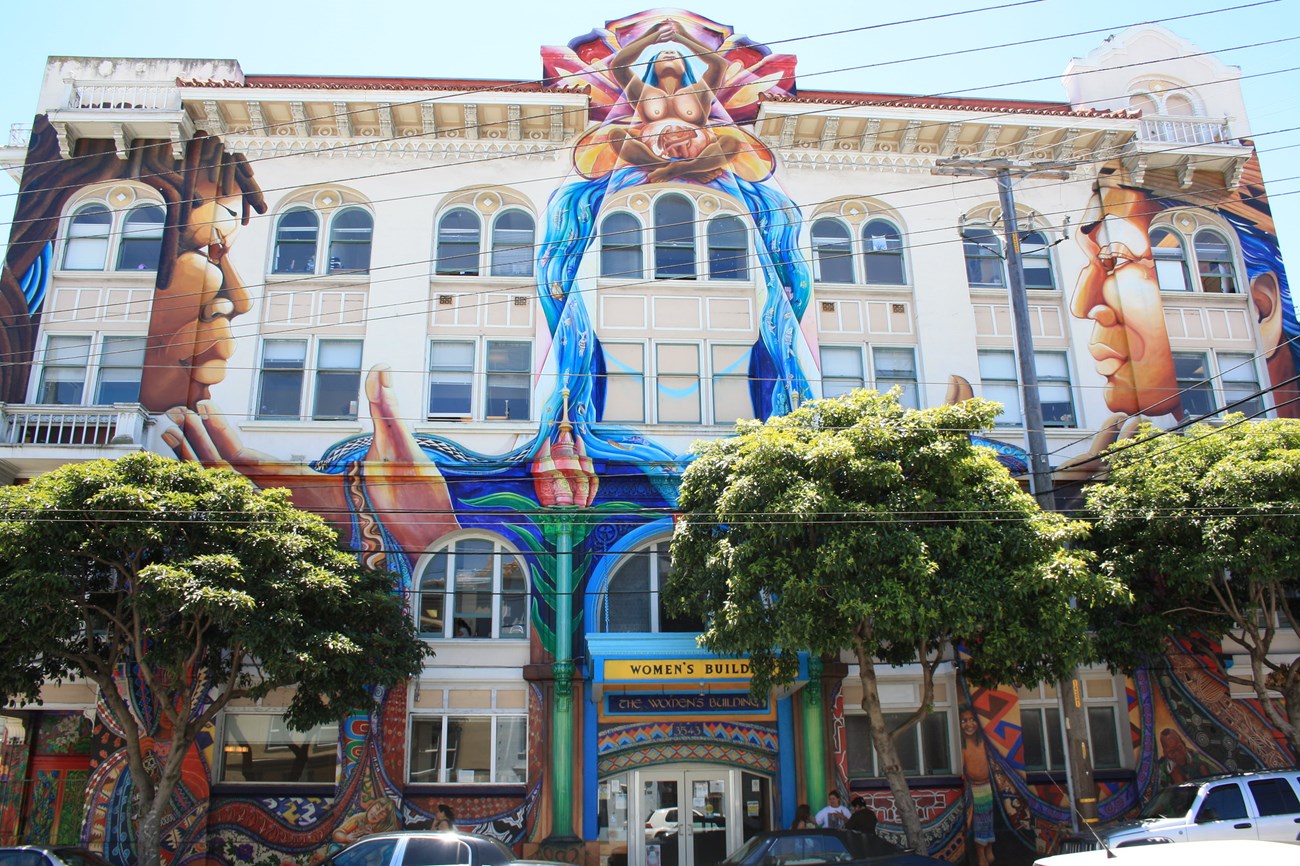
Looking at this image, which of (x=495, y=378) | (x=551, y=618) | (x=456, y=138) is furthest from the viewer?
(x=456, y=138)

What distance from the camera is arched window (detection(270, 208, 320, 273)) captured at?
70.1ft

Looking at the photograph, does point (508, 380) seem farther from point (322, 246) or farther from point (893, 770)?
point (893, 770)

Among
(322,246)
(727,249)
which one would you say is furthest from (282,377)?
(727,249)

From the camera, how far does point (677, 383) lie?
2072 centimetres

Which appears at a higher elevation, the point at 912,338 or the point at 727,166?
the point at 727,166

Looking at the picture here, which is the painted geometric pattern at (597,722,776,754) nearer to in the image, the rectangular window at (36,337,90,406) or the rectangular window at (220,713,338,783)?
the rectangular window at (220,713,338,783)

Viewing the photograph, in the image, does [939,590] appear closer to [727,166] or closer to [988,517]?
[988,517]

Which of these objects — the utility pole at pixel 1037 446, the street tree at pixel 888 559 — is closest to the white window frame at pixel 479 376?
the street tree at pixel 888 559

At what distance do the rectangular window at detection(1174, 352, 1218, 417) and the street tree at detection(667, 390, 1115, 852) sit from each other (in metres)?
8.32

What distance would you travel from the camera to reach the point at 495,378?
20.6 meters

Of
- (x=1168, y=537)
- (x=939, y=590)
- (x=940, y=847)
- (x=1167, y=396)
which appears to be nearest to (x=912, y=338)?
(x=1167, y=396)

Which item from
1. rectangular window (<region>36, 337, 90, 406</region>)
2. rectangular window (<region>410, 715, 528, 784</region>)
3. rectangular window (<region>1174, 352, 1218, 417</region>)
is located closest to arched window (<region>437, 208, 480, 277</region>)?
rectangular window (<region>36, 337, 90, 406</region>)

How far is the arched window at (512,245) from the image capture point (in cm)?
2145

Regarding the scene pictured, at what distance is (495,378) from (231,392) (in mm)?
5241
